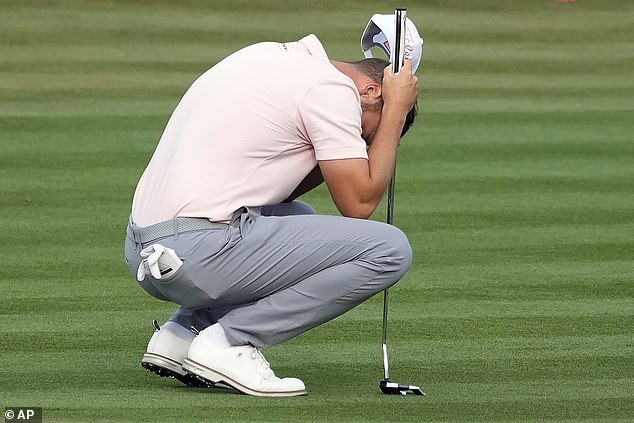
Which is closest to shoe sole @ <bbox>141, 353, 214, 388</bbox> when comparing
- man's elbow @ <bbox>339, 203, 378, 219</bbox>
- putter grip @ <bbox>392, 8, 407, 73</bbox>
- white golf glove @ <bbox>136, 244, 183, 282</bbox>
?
white golf glove @ <bbox>136, 244, 183, 282</bbox>

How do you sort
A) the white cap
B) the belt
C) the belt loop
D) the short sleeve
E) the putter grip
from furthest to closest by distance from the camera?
the white cap < the putter grip < the belt loop < the belt < the short sleeve

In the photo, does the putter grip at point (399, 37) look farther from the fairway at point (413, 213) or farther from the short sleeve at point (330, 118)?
the fairway at point (413, 213)

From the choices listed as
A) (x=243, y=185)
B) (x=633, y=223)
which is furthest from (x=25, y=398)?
(x=633, y=223)

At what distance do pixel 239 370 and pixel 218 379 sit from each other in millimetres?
92

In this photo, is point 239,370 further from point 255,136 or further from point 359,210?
point 255,136

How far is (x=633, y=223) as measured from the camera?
889 cm

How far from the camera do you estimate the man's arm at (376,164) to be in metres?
4.79

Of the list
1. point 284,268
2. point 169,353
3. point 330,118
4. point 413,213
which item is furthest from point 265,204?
point 413,213

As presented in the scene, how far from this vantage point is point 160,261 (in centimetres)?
481

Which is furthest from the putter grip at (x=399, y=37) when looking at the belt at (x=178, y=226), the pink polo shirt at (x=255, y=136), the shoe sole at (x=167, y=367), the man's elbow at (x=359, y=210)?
the shoe sole at (x=167, y=367)

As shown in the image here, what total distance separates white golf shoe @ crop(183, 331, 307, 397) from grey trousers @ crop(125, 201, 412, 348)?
56 millimetres

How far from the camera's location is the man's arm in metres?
4.79

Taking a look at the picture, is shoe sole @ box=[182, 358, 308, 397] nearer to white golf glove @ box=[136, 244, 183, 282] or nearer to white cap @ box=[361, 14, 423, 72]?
white golf glove @ box=[136, 244, 183, 282]

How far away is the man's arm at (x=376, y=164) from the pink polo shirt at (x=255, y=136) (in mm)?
57
